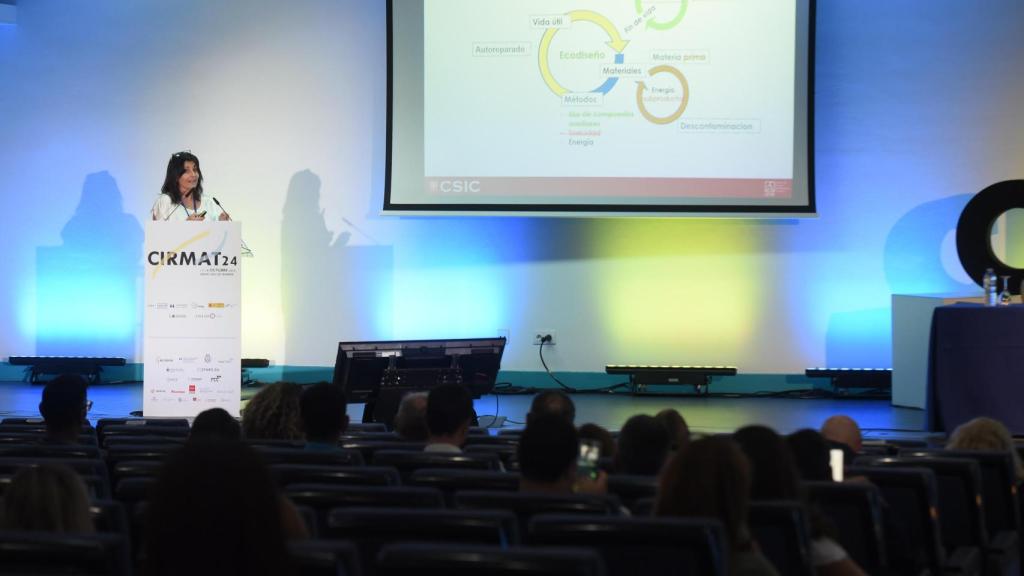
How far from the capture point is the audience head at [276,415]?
5.32 meters

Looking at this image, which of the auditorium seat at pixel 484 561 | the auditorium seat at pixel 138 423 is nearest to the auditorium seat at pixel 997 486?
the auditorium seat at pixel 484 561

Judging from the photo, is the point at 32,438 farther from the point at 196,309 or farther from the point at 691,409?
the point at 691,409

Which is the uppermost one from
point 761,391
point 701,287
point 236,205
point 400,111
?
point 400,111

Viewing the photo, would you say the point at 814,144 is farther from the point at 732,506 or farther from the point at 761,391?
the point at 732,506

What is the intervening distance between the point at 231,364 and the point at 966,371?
4.28 meters

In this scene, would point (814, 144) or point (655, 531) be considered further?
point (814, 144)

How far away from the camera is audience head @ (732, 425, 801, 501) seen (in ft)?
9.74

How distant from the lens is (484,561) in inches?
76.6

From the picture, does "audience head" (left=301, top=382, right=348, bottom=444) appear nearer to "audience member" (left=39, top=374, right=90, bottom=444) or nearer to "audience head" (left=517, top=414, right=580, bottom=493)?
"audience member" (left=39, top=374, right=90, bottom=444)

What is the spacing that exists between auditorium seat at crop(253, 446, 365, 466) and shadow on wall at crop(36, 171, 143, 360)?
7330mm

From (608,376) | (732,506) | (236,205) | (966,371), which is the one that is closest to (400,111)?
(236,205)

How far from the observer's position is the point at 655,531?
2264mm

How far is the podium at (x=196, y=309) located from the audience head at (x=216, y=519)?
6.16 m

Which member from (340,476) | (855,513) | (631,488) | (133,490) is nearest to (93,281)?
(133,490)
